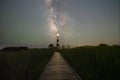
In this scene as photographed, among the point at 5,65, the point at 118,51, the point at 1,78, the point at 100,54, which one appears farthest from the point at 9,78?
the point at 118,51

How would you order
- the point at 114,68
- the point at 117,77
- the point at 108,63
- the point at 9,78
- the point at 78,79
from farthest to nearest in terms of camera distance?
the point at 9,78 → the point at 78,79 → the point at 108,63 → the point at 114,68 → the point at 117,77

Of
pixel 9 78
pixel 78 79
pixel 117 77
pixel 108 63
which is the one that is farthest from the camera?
pixel 9 78

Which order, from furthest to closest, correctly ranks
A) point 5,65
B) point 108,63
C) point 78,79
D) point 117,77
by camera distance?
point 5,65, point 78,79, point 108,63, point 117,77

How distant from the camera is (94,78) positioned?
11102 mm

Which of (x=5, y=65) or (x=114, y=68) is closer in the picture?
(x=114, y=68)

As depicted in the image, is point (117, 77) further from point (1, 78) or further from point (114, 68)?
point (1, 78)

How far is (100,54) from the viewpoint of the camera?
13195mm

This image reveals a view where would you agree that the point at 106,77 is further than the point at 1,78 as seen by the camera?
No

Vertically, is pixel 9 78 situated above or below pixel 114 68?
below

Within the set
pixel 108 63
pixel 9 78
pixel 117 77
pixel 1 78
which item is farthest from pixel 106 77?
pixel 1 78

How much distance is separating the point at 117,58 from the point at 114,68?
0.74 m

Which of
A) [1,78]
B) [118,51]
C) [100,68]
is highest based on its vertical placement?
[118,51]

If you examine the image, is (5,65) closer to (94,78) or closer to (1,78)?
(1,78)

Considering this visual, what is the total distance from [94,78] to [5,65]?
13655 millimetres
